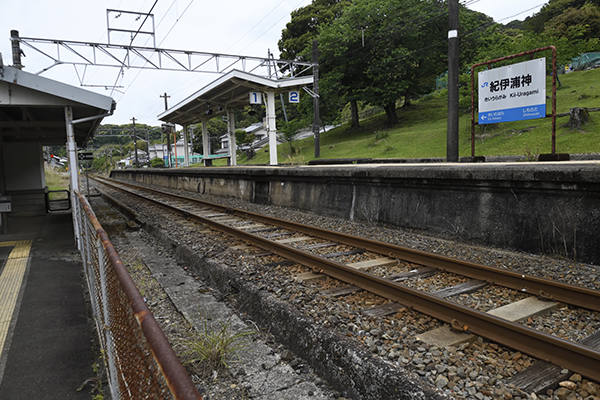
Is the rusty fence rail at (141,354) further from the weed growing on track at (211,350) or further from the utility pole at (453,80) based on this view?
the utility pole at (453,80)

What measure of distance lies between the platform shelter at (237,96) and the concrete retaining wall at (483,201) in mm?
11390

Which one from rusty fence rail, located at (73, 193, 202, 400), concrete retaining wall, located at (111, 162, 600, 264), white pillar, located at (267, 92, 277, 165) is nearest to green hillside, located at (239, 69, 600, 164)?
white pillar, located at (267, 92, 277, 165)

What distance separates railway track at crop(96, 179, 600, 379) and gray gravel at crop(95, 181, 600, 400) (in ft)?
0.35

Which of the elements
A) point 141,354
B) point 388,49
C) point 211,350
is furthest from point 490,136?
point 141,354

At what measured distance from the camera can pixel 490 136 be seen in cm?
2102

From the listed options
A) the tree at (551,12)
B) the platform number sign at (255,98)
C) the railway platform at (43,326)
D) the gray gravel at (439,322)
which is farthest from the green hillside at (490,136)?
the tree at (551,12)

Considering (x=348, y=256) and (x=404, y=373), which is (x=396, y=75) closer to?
(x=348, y=256)

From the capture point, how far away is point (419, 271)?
5195mm

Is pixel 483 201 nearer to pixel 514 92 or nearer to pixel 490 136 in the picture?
pixel 514 92

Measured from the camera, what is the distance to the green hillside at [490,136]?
651 inches

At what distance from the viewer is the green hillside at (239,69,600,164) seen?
16.5 meters

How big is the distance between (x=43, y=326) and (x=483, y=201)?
20.9 ft

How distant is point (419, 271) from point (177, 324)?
303cm

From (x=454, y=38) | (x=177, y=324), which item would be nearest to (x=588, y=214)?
(x=177, y=324)
